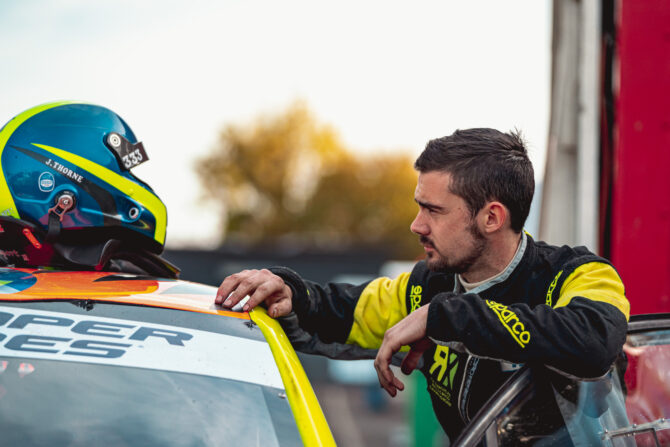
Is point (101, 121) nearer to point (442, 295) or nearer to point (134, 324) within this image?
point (134, 324)

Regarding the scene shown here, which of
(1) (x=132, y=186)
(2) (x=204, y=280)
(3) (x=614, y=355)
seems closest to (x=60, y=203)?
(1) (x=132, y=186)

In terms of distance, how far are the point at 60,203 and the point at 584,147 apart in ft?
9.90

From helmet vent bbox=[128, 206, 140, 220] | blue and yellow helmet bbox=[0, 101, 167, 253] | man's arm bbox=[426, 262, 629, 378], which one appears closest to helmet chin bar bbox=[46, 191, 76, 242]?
blue and yellow helmet bbox=[0, 101, 167, 253]

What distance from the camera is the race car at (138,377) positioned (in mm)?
1504

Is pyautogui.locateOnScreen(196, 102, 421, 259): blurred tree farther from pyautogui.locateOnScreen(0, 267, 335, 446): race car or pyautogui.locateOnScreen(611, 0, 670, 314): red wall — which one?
pyautogui.locateOnScreen(0, 267, 335, 446): race car

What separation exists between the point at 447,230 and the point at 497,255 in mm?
171

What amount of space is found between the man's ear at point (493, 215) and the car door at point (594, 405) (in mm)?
460

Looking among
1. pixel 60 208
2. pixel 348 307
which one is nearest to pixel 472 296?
pixel 348 307

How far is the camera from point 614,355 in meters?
1.90

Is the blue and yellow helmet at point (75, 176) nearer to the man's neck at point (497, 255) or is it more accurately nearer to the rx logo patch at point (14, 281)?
the rx logo patch at point (14, 281)

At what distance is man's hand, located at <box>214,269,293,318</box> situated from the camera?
2018 millimetres

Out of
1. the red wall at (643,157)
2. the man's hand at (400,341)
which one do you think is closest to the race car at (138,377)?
the man's hand at (400,341)

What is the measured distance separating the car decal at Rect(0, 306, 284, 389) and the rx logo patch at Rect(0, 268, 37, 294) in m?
0.11

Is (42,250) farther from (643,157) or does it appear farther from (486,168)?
(643,157)
